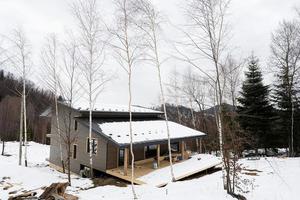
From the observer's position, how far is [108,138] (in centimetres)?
1486

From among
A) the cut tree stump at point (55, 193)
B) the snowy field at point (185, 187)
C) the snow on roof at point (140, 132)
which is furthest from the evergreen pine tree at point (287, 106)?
the cut tree stump at point (55, 193)

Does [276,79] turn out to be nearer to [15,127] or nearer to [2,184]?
[2,184]

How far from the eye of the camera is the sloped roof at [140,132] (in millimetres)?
15531

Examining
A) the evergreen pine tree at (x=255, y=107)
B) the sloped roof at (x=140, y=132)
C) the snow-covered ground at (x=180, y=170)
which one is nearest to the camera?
the snow-covered ground at (x=180, y=170)

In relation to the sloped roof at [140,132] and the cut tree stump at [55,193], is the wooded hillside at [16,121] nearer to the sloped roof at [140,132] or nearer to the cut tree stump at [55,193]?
the sloped roof at [140,132]

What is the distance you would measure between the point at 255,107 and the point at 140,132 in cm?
1251

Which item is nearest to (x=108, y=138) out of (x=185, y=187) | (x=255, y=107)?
(x=185, y=187)

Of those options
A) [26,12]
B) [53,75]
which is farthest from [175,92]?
[26,12]

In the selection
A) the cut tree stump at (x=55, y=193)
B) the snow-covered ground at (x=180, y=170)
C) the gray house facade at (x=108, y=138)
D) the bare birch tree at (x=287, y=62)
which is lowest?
the snow-covered ground at (x=180, y=170)

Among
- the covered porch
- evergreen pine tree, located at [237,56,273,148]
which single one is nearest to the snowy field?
the covered porch

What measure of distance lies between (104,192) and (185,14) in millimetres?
8656

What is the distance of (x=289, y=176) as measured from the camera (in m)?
14.2

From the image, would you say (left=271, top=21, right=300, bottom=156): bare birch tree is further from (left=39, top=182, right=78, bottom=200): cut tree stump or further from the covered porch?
(left=39, top=182, right=78, bottom=200): cut tree stump

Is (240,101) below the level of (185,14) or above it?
below
